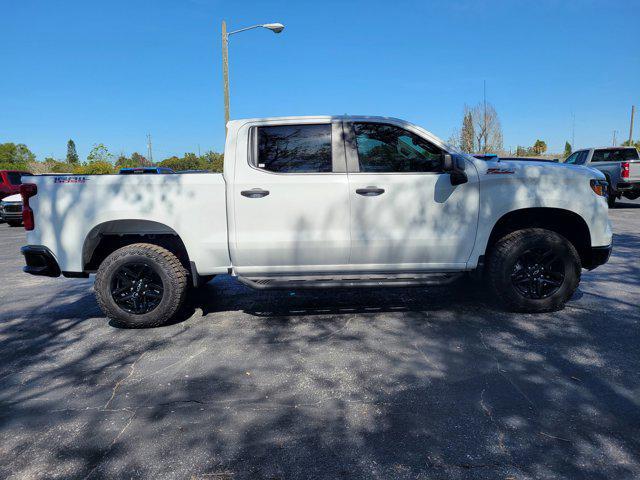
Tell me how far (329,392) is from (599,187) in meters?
3.39

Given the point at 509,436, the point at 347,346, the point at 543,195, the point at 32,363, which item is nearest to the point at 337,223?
the point at 347,346

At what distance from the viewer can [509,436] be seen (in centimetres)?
243

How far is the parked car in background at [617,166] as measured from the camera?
14.6 m

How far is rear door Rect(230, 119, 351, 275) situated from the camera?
4090 millimetres

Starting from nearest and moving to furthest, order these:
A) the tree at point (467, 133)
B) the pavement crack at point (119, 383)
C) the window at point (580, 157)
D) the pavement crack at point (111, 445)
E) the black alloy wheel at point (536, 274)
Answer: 1. the pavement crack at point (111, 445)
2. the pavement crack at point (119, 383)
3. the black alloy wheel at point (536, 274)
4. the window at point (580, 157)
5. the tree at point (467, 133)

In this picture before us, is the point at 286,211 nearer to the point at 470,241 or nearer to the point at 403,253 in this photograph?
the point at 403,253

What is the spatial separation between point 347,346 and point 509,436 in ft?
5.15

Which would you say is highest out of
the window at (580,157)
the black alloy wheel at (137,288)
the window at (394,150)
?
the window at (580,157)

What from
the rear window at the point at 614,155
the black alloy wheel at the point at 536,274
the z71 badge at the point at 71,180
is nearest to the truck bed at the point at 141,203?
the z71 badge at the point at 71,180

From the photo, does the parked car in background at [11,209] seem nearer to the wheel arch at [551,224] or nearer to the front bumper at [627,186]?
Result: the wheel arch at [551,224]

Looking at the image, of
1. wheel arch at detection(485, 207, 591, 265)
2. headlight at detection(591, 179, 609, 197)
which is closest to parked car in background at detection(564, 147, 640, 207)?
wheel arch at detection(485, 207, 591, 265)

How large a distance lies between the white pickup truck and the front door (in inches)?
0.4

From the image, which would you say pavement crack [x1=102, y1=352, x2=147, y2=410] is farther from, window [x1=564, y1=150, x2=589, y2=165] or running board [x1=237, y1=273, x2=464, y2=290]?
window [x1=564, y1=150, x2=589, y2=165]

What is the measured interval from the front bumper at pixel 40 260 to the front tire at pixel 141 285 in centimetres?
48
